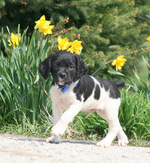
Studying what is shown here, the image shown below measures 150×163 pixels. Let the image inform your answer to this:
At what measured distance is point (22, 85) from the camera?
495cm

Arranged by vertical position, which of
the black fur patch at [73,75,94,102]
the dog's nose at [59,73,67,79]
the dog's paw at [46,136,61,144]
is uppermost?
the dog's nose at [59,73,67,79]

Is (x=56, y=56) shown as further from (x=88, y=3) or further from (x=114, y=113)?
(x=88, y=3)

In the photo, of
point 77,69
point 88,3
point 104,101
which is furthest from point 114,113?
point 88,3

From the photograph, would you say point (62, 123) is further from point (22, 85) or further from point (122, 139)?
point (22, 85)

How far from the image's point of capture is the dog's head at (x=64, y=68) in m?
3.26

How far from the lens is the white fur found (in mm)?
3260

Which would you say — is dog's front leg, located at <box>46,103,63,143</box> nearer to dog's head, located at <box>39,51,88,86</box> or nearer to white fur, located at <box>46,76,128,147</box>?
white fur, located at <box>46,76,128,147</box>

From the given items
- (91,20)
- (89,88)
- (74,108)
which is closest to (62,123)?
(74,108)

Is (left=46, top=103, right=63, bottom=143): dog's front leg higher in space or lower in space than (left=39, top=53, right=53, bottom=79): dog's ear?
lower

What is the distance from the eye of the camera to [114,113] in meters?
3.87

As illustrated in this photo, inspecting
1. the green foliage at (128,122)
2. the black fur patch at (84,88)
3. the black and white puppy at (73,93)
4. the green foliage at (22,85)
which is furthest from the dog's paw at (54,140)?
the green foliage at (22,85)

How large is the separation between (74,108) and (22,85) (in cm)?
178

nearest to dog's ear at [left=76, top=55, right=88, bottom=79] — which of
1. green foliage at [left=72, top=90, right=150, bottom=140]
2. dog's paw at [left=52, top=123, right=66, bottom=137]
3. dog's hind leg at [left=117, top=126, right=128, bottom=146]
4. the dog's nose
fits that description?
the dog's nose

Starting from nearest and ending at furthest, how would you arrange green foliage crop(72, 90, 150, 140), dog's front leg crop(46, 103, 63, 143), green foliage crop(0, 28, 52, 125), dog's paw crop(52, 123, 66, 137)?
dog's paw crop(52, 123, 66, 137) < dog's front leg crop(46, 103, 63, 143) < green foliage crop(72, 90, 150, 140) < green foliage crop(0, 28, 52, 125)
